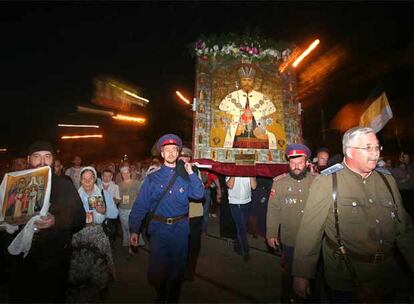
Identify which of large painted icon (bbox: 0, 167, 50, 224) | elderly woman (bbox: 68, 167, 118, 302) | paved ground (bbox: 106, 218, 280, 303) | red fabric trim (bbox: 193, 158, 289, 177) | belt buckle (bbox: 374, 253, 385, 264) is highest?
red fabric trim (bbox: 193, 158, 289, 177)

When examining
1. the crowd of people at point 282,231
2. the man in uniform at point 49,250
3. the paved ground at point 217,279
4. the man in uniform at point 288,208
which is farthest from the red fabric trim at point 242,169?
the man in uniform at point 49,250

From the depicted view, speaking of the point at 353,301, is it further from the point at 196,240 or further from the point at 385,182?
the point at 196,240

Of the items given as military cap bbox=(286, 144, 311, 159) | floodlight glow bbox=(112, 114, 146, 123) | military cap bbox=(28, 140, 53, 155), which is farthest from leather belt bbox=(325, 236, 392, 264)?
floodlight glow bbox=(112, 114, 146, 123)

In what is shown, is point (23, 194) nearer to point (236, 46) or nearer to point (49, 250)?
point (49, 250)

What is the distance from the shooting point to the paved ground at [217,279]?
177 inches

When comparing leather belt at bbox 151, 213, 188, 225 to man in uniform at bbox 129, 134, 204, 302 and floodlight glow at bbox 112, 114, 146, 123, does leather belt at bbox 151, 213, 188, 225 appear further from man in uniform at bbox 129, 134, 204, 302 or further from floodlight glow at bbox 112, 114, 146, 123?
floodlight glow at bbox 112, 114, 146, 123

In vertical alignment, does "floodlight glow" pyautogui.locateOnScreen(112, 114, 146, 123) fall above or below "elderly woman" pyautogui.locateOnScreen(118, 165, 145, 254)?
above

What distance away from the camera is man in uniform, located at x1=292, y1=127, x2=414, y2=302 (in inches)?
104

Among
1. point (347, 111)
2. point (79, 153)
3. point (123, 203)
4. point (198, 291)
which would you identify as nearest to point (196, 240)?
point (198, 291)

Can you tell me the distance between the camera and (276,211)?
4258mm

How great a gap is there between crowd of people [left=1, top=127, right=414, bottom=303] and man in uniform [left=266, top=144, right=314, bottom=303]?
0.05 ft

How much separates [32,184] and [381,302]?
12.4 ft

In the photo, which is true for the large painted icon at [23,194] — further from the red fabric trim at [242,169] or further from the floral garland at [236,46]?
the floral garland at [236,46]

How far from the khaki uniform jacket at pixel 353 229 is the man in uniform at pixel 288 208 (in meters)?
1.20
